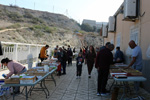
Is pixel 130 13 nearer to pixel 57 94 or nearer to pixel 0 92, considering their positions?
pixel 57 94

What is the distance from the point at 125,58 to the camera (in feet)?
29.6

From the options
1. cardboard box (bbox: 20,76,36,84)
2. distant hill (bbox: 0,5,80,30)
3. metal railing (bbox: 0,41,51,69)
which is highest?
distant hill (bbox: 0,5,80,30)

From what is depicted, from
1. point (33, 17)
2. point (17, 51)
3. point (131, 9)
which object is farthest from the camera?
point (33, 17)

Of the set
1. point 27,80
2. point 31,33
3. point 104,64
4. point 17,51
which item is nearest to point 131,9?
point 104,64

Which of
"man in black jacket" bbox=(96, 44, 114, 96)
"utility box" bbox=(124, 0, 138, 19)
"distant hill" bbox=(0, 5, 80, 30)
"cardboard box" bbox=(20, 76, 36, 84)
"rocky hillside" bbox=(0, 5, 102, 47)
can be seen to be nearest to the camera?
"cardboard box" bbox=(20, 76, 36, 84)

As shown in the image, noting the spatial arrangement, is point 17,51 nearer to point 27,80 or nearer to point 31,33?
point 27,80

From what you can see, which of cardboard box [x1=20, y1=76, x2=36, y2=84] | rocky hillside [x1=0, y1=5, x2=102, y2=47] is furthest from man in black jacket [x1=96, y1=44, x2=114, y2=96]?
rocky hillside [x1=0, y1=5, x2=102, y2=47]

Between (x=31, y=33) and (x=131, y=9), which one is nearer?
(x=131, y=9)

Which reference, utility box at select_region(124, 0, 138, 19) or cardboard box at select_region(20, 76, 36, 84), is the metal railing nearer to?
cardboard box at select_region(20, 76, 36, 84)

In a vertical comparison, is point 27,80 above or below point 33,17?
below

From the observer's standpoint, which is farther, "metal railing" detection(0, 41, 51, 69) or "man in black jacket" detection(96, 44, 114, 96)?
"metal railing" detection(0, 41, 51, 69)

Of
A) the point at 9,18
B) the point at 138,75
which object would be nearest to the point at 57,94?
the point at 138,75

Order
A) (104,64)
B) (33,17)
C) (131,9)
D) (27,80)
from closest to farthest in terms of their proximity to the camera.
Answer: (27,80) → (104,64) → (131,9) → (33,17)

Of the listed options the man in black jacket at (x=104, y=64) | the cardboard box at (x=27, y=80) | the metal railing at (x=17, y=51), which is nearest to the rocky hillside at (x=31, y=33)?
the metal railing at (x=17, y=51)
